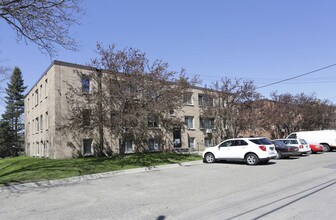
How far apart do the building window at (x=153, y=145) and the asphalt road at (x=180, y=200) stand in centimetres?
1962

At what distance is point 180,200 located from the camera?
8234mm

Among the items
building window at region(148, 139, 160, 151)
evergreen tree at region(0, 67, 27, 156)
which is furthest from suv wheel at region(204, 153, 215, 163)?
evergreen tree at region(0, 67, 27, 156)

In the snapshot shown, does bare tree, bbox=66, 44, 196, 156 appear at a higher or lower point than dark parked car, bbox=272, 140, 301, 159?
higher

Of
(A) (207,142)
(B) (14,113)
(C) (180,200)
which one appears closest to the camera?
(C) (180,200)

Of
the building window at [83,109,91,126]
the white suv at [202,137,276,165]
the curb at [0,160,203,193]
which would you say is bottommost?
the curb at [0,160,203,193]

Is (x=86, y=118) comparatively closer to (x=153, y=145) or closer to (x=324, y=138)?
(x=153, y=145)

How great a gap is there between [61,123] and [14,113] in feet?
A: 163

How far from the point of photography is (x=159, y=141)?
32656mm

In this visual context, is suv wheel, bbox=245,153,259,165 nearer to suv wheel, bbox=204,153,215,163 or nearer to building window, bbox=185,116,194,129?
suv wheel, bbox=204,153,215,163

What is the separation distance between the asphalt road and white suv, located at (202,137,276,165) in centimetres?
534

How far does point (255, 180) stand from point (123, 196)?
215 inches

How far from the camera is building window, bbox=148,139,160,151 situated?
31.7 meters

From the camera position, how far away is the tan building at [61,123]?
2494cm

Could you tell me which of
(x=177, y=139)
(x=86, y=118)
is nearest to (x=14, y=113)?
(x=177, y=139)
